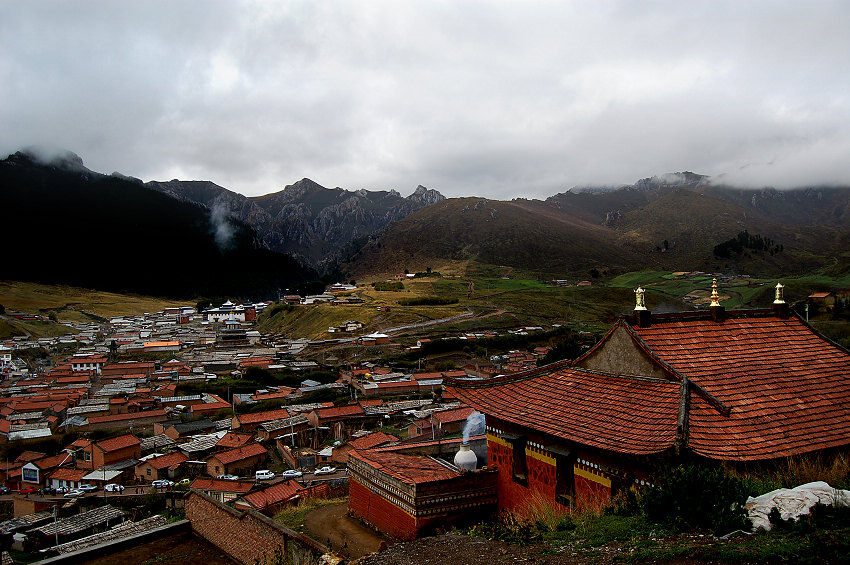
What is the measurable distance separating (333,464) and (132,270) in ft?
437

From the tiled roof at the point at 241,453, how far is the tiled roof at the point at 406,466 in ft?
71.4

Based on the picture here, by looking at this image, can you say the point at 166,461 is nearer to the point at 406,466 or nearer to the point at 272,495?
the point at 272,495

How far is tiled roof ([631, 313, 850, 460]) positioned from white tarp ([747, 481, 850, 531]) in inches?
47.4

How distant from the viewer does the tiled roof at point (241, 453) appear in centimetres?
3027

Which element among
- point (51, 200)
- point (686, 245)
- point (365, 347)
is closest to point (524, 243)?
point (686, 245)

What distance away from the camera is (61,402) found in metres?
44.1

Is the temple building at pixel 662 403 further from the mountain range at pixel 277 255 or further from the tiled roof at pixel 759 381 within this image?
the mountain range at pixel 277 255

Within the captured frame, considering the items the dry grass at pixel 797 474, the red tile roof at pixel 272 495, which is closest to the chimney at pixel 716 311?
the dry grass at pixel 797 474

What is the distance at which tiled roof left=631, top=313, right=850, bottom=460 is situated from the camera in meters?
7.40

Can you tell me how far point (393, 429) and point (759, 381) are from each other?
28927 millimetres

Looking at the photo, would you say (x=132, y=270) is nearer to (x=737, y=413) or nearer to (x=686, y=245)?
(x=686, y=245)

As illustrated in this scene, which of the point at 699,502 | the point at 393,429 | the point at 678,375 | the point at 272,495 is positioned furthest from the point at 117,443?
the point at 699,502

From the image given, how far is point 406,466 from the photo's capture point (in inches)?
403

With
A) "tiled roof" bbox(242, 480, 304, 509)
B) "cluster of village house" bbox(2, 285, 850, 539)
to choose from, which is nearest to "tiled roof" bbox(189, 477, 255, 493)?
"tiled roof" bbox(242, 480, 304, 509)
